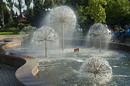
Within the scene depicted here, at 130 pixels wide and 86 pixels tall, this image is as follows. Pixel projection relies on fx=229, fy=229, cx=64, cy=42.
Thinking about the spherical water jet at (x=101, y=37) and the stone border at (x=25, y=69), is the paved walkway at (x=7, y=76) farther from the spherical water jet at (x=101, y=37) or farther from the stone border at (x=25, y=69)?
the spherical water jet at (x=101, y=37)

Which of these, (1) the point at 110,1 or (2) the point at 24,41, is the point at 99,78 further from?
(1) the point at 110,1

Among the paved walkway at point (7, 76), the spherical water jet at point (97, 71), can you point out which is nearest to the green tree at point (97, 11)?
the paved walkway at point (7, 76)

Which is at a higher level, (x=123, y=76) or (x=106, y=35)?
(x=106, y=35)

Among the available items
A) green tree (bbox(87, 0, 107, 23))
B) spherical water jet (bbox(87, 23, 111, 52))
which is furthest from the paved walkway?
green tree (bbox(87, 0, 107, 23))

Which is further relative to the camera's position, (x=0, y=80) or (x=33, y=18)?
(x=33, y=18)

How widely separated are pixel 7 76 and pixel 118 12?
81.2 feet

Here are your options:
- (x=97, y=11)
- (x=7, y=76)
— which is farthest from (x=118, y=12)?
(x=7, y=76)

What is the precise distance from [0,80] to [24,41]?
43.9 ft

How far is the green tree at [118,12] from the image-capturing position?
30.2 m

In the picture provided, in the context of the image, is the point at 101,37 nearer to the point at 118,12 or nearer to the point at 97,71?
the point at 97,71

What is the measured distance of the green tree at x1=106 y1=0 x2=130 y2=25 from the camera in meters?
30.2

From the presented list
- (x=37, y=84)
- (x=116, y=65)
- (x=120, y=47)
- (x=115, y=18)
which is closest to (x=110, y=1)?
(x=115, y=18)

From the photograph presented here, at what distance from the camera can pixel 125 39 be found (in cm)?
1902

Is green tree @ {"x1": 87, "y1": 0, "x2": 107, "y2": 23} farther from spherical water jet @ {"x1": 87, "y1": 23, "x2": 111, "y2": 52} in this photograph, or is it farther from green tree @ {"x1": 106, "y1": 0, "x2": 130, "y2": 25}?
spherical water jet @ {"x1": 87, "y1": 23, "x2": 111, "y2": 52}
